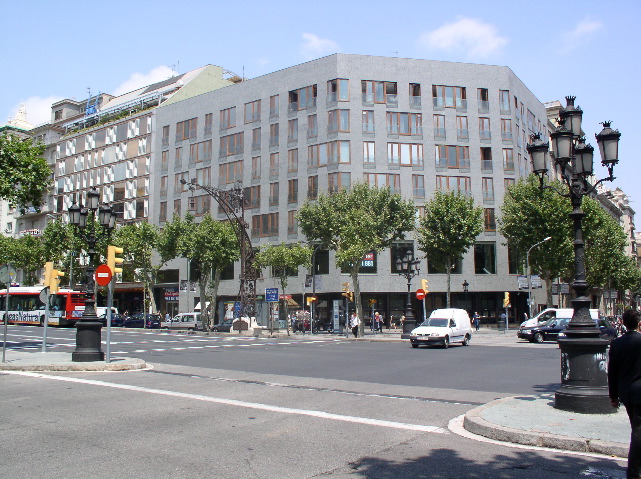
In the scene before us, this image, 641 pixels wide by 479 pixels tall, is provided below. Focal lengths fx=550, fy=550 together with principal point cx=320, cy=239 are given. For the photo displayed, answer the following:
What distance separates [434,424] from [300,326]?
34.9m

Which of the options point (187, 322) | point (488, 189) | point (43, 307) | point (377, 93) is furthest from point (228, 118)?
point (488, 189)

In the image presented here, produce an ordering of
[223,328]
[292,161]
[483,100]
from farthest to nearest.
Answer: [292,161] → [483,100] → [223,328]

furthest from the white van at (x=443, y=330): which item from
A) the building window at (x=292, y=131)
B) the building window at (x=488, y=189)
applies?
the building window at (x=292, y=131)

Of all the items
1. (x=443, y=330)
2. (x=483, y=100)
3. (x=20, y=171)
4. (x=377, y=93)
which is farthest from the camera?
(x=483, y=100)

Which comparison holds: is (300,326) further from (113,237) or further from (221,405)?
(221,405)

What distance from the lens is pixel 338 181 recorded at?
1945 inches

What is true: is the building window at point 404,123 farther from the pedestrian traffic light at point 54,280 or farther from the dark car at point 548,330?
the pedestrian traffic light at point 54,280

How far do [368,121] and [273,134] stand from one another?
9.84 meters

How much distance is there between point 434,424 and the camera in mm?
8062

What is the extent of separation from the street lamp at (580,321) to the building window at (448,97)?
4365 cm

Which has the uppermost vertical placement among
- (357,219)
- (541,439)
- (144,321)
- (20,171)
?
(357,219)

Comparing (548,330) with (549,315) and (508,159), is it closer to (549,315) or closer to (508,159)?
(549,315)

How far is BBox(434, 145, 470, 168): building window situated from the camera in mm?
51281

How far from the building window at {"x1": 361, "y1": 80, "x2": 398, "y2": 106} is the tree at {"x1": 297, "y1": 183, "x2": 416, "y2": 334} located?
45.4 feet
